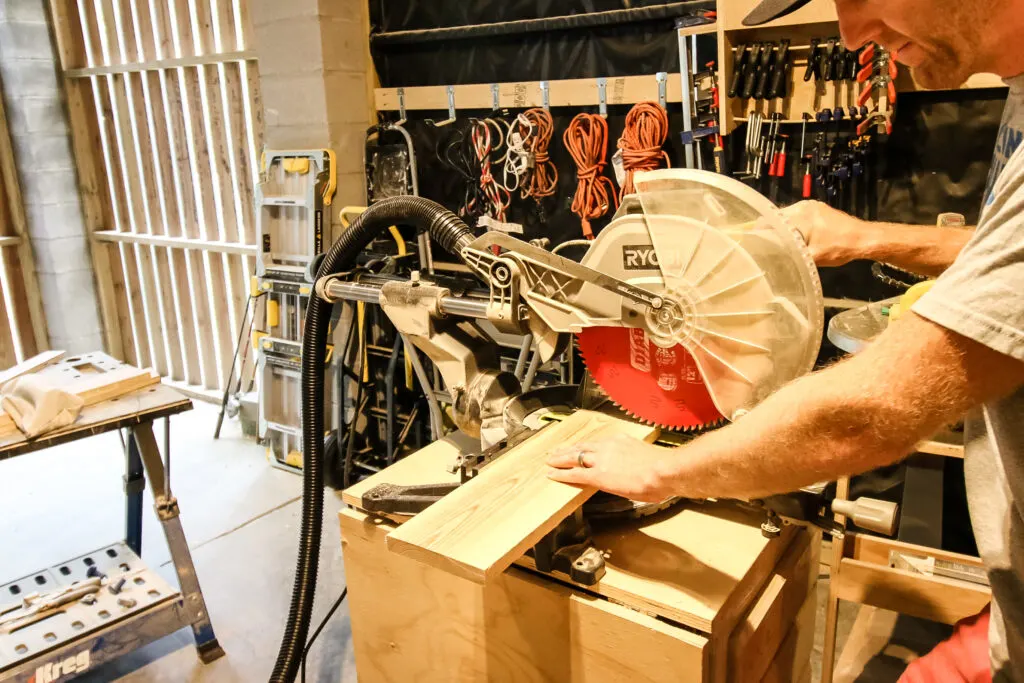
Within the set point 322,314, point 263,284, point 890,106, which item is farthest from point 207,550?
point 890,106

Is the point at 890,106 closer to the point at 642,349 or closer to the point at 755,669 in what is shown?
the point at 642,349

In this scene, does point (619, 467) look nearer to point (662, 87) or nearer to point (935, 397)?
point (935, 397)

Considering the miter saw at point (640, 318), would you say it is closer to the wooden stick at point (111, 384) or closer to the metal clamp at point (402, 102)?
the wooden stick at point (111, 384)

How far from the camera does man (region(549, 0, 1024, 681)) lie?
28.5 inches

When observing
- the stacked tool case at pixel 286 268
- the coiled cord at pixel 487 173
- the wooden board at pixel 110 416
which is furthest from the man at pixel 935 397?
the stacked tool case at pixel 286 268

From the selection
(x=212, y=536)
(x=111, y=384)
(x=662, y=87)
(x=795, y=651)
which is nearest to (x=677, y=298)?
(x=795, y=651)

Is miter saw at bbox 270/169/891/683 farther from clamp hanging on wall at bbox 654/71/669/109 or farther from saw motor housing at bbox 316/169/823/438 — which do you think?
clamp hanging on wall at bbox 654/71/669/109

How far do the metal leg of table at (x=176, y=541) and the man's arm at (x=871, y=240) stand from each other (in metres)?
1.89

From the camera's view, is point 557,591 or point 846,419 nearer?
point 846,419

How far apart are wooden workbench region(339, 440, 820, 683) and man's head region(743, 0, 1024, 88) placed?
2.50 feet

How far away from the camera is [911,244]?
4.33 ft

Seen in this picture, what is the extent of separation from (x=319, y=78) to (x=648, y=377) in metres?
2.71

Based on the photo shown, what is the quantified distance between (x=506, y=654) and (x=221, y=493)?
2.63 metres

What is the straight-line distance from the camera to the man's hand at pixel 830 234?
4.26ft
